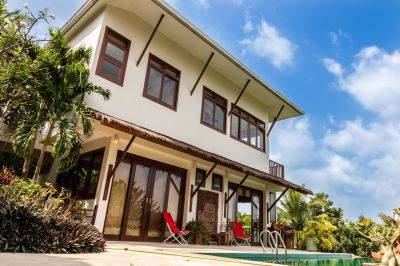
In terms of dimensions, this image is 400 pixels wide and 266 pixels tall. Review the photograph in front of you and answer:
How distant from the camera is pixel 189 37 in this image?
10.7 meters

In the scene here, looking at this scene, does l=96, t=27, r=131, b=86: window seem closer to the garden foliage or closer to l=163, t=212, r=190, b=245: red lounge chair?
l=163, t=212, r=190, b=245: red lounge chair

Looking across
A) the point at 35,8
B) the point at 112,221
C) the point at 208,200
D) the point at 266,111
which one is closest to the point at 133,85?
the point at 35,8

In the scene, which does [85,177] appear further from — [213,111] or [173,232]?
[213,111]

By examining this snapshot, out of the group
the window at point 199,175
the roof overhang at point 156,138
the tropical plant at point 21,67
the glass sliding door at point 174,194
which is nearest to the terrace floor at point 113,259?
the roof overhang at point 156,138

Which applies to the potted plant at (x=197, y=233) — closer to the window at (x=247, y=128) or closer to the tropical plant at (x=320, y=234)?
the window at (x=247, y=128)

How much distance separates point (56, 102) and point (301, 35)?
23.6 feet

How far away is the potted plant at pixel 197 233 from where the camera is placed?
32.9ft

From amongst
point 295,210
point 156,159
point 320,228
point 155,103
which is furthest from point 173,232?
Result: point 295,210

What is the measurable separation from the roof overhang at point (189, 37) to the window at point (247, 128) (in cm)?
111

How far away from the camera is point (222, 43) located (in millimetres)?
11328

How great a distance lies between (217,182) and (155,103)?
423 centimetres

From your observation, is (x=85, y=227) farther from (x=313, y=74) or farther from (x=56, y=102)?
(x=313, y=74)

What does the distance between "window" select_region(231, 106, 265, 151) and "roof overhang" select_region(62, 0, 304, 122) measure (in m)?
1.11

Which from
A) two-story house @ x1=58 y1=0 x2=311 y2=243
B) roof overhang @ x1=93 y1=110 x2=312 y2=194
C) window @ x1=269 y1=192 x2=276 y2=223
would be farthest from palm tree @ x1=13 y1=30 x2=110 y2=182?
window @ x1=269 y1=192 x2=276 y2=223
